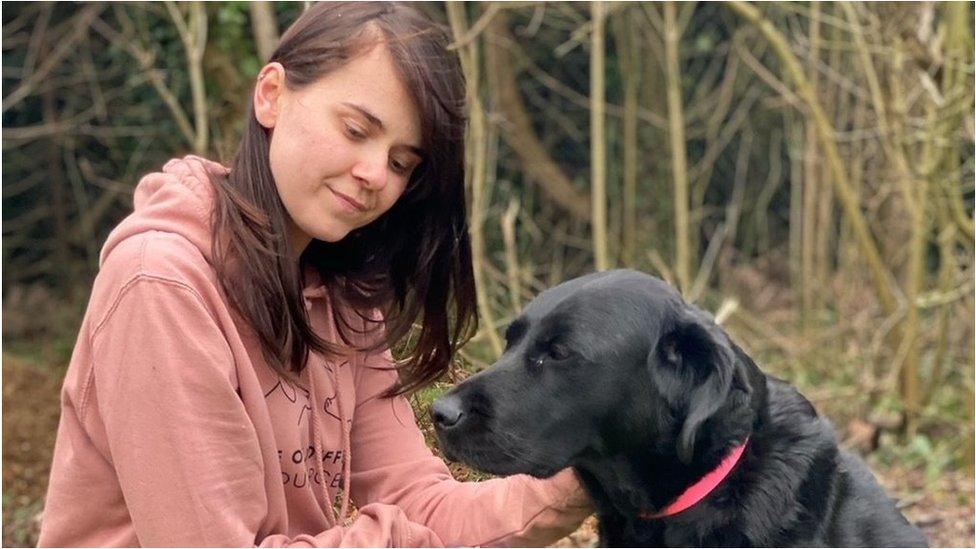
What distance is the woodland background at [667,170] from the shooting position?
17.9 ft

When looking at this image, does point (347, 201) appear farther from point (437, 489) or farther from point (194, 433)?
point (437, 489)

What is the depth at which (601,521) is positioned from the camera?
255cm

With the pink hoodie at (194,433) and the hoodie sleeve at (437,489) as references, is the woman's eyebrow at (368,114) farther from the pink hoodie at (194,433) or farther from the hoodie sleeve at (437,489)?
the hoodie sleeve at (437,489)

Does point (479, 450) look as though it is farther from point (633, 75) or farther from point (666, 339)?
point (633, 75)

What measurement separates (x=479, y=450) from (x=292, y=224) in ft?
1.88

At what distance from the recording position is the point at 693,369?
7.77 ft

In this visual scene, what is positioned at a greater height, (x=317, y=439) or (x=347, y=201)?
(x=347, y=201)

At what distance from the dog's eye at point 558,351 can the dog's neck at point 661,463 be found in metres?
0.20

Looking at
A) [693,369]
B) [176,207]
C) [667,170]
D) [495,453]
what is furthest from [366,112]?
[667,170]

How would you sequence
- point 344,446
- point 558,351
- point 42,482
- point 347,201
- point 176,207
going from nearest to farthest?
point 176,207, point 347,201, point 558,351, point 344,446, point 42,482

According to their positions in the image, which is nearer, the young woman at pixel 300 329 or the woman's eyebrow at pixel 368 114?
the young woman at pixel 300 329

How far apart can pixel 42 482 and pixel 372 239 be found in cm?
340

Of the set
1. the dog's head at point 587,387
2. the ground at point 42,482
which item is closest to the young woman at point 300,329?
the dog's head at point 587,387

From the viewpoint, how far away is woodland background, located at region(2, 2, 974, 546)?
5.46 meters
